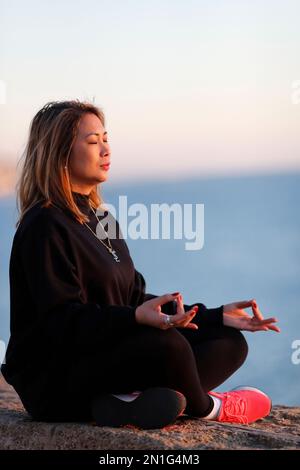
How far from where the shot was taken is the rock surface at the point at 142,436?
2.54 meters

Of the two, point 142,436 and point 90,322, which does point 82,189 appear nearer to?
point 90,322

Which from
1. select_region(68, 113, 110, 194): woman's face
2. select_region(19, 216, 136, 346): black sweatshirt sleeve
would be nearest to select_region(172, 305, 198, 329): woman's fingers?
select_region(19, 216, 136, 346): black sweatshirt sleeve

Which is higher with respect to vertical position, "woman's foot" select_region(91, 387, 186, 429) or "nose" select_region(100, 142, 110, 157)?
"nose" select_region(100, 142, 110, 157)

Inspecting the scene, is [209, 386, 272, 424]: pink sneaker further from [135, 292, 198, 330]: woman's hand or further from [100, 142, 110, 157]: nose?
[100, 142, 110, 157]: nose

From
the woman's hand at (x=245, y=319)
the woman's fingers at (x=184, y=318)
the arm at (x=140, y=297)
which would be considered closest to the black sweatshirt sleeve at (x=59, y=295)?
the woman's fingers at (x=184, y=318)

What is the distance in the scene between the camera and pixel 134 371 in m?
2.66

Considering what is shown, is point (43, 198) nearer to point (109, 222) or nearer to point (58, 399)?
point (109, 222)

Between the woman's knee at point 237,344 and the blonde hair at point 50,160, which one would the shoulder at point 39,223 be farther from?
the woman's knee at point 237,344

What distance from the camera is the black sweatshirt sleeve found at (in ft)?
8.54

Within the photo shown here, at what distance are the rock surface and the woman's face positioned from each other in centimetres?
73

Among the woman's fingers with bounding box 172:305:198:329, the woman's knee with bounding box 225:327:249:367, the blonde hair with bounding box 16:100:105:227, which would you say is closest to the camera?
the woman's fingers with bounding box 172:305:198:329

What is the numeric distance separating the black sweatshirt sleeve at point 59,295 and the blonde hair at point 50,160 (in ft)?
0.44

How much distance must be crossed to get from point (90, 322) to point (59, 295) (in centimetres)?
12

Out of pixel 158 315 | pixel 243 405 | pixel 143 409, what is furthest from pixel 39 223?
pixel 243 405
